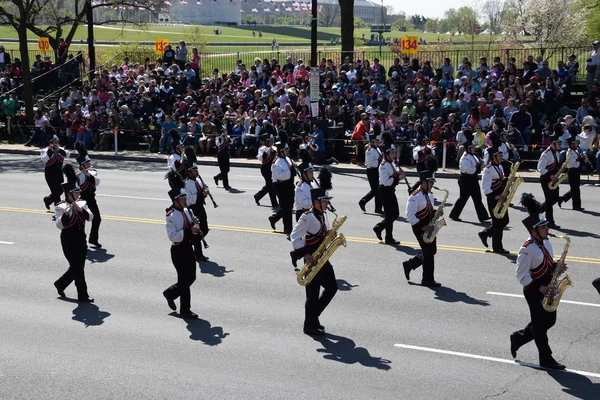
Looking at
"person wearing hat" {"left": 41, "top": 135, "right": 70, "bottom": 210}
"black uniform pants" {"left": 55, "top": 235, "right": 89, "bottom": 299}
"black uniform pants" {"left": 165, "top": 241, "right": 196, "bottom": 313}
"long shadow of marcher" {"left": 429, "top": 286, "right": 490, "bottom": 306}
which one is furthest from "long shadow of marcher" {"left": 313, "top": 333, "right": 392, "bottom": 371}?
"person wearing hat" {"left": 41, "top": 135, "right": 70, "bottom": 210}

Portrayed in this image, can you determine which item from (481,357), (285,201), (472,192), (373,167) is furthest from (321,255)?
(373,167)

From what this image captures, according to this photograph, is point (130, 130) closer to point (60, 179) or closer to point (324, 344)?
point (60, 179)

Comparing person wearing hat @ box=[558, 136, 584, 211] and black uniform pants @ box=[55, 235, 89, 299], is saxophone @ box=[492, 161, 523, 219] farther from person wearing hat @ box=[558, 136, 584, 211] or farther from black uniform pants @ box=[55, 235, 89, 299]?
black uniform pants @ box=[55, 235, 89, 299]

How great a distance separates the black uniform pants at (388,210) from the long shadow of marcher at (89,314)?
6.09 m

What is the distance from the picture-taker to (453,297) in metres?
13.5

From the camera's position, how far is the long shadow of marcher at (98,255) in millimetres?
16125

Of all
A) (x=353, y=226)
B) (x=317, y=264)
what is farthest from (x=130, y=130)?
(x=317, y=264)

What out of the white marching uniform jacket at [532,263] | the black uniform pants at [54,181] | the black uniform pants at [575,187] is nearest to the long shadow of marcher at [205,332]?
the white marching uniform jacket at [532,263]

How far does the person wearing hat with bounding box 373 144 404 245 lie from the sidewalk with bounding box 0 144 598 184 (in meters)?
8.60

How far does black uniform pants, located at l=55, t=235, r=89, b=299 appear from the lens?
1334cm

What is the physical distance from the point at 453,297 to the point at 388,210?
3.98m

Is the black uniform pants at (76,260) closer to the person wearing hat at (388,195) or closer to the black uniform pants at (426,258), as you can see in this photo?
the black uniform pants at (426,258)

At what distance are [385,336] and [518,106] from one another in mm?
17273

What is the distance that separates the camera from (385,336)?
11.7m
